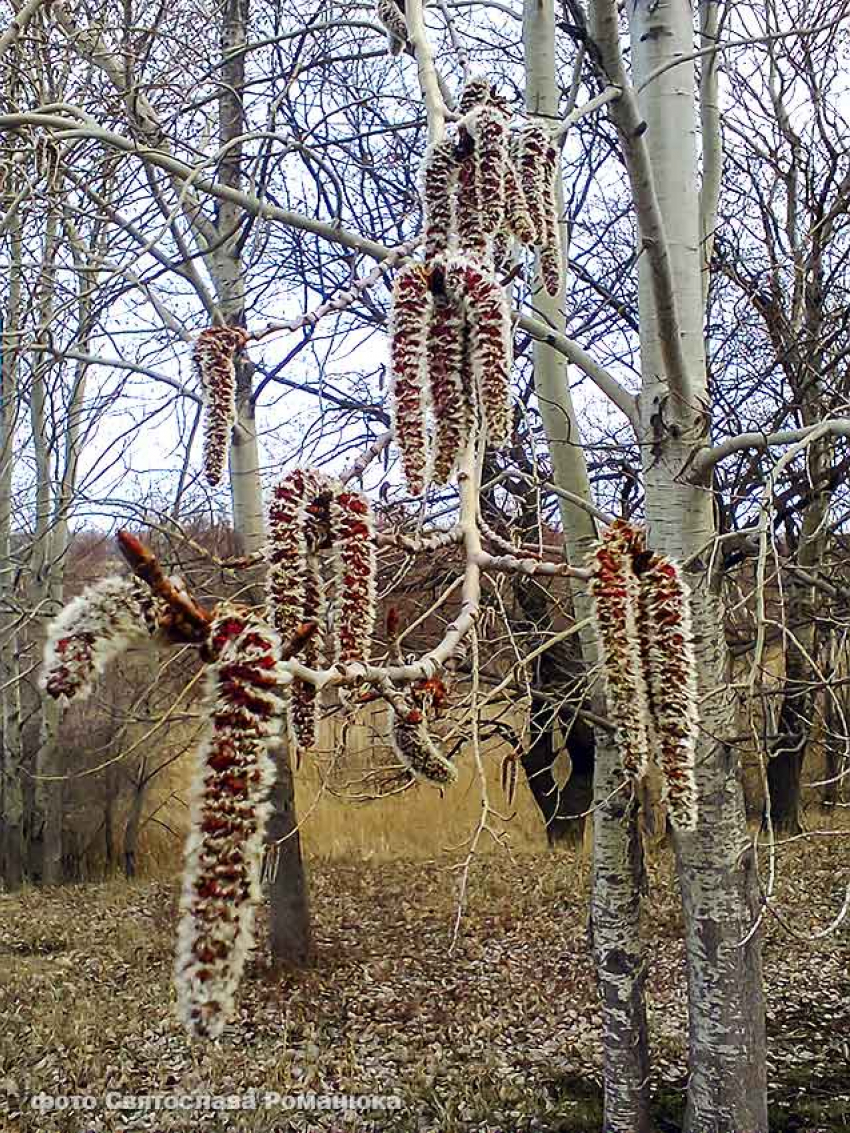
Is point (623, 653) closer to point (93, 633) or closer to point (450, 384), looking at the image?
point (450, 384)

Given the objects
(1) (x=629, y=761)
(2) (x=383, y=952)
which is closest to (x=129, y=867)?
(2) (x=383, y=952)

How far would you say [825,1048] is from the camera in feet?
16.8

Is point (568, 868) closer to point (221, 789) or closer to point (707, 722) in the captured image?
point (707, 722)

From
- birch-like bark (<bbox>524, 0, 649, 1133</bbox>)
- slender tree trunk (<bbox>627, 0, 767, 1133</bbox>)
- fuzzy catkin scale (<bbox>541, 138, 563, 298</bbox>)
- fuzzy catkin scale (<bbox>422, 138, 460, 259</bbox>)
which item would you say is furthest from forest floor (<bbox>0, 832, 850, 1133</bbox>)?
fuzzy catkin scale (<bbox>422, 138, 460, 259</bbox>)

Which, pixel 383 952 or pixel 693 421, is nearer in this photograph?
pixel 693 421

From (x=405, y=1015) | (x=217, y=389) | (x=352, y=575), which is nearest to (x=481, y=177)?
(x=217, y=389)

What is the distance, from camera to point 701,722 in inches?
120

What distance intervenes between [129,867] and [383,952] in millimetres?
→ 3555

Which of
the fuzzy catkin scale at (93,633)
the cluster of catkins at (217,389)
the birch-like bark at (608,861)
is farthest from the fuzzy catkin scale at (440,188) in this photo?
the birch-like bark at (608,861)

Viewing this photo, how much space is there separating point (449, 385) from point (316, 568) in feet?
0.79

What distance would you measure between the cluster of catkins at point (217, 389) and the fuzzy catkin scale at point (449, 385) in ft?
1.47

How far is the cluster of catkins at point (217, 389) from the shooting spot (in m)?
1.36

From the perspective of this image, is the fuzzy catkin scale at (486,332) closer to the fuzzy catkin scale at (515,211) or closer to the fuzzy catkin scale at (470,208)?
the fuzzy catkin scale at (470,208)

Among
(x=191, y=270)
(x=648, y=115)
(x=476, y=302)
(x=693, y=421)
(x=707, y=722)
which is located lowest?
(x=707, y=722)
